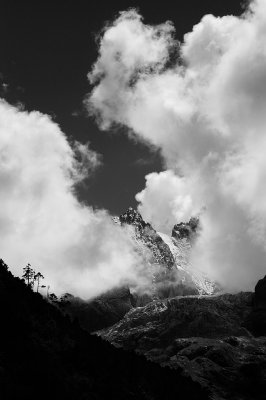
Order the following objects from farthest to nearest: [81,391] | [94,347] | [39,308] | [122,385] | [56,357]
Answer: [94,347] → [39,308] → [122,385] → [56,357] → [81,391]

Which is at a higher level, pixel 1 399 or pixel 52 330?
pixel 52 330

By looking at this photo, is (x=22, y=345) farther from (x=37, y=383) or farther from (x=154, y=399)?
(x=154, y=399)

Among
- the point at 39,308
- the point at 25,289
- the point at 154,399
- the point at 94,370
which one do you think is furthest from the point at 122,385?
the point at 25,289

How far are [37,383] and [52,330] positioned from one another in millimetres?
55199

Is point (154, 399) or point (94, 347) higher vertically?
point (94, 347)

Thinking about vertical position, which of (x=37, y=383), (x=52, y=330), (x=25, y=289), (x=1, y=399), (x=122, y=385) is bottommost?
(x=1, y=399)

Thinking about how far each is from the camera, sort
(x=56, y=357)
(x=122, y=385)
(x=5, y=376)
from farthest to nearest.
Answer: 1. (x=122, y=385)
2. (x=56, y=357)
3. (x=5, y=376)

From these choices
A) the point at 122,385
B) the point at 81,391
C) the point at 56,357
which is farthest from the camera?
the point at 122,385

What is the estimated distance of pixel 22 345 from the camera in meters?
136

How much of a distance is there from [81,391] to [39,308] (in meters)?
50.0

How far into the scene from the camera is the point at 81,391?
13112cm

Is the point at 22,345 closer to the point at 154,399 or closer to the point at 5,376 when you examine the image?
the point at 5,376

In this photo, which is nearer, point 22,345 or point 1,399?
point 1,399

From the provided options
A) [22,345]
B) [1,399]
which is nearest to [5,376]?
[1,399]
